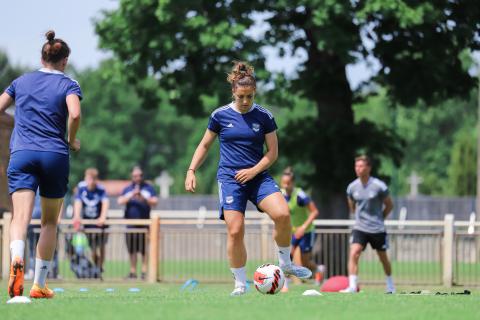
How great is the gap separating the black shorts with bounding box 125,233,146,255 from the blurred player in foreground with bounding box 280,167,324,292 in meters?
3.15

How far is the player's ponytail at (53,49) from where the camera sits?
421 inches

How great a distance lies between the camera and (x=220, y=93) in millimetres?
27062

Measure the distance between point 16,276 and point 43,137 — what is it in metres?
1.28

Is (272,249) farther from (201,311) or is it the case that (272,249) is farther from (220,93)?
(201,311)

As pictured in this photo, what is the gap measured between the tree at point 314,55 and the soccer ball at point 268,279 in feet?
44.1

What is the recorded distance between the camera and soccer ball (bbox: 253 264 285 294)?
473 inches

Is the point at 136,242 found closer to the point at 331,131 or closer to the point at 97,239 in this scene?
the point at 97,239

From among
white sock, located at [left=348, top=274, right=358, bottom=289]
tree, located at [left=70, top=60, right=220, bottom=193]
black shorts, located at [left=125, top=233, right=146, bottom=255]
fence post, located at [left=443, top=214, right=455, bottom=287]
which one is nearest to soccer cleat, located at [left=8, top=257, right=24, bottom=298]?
white sock, located at [left=348, top=274, right=358, bottom=289]

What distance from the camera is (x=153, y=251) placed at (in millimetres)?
22328

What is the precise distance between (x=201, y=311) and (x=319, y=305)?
1223 mm

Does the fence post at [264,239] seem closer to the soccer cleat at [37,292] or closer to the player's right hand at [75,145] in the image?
the soccer cleat at [37,292]

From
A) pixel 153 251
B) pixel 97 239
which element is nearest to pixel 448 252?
pixel 153 251

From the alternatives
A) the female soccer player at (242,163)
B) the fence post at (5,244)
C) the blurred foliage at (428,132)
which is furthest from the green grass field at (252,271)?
the blurred foliage at (428,132)

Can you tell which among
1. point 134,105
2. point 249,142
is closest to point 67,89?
point 249,142
